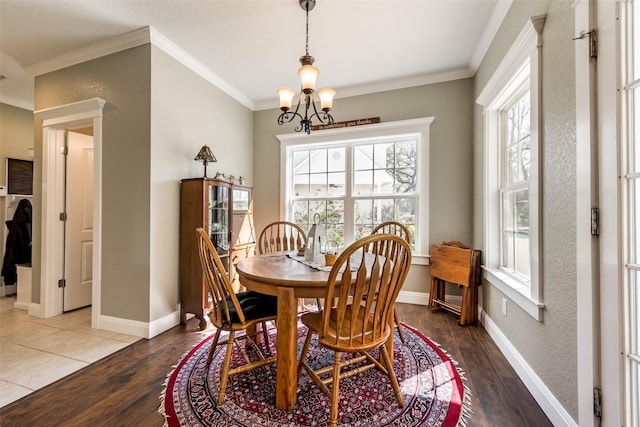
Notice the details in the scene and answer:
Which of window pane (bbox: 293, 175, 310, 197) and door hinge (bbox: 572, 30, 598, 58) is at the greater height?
door hinge (bbox: 572, 30, 598, 58)

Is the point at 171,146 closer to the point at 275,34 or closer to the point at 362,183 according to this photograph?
the point at 275,34

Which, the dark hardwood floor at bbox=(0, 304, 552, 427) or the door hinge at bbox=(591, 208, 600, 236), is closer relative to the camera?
the door hinge at bbox=(591, 208, 600, 236)

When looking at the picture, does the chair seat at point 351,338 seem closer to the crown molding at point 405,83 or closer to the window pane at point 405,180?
the window pane at point 405,180

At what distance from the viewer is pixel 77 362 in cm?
203

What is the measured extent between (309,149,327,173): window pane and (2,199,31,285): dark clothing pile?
3.85 meters

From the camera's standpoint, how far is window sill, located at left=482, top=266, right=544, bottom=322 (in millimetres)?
1627

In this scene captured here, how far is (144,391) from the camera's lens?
169 cm

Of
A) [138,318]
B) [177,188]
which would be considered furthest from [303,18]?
[138,318]

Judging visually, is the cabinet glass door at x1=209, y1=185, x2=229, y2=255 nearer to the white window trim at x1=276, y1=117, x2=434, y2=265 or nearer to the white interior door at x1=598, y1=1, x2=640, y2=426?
the white window trim at x1=276, y1=117, x2=434, y2=265


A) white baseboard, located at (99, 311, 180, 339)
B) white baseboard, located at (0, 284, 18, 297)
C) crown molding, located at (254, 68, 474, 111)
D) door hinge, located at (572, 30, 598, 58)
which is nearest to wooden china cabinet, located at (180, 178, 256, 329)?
white baseboard, located at (99, 311, 180, 339)

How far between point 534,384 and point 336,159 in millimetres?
2997

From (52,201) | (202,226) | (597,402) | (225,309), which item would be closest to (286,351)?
(225,309)

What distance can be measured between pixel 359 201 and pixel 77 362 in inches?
123

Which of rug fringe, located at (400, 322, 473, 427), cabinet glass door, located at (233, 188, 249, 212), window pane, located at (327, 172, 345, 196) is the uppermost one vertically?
window pane, located at (327, 172, 345, 196)
